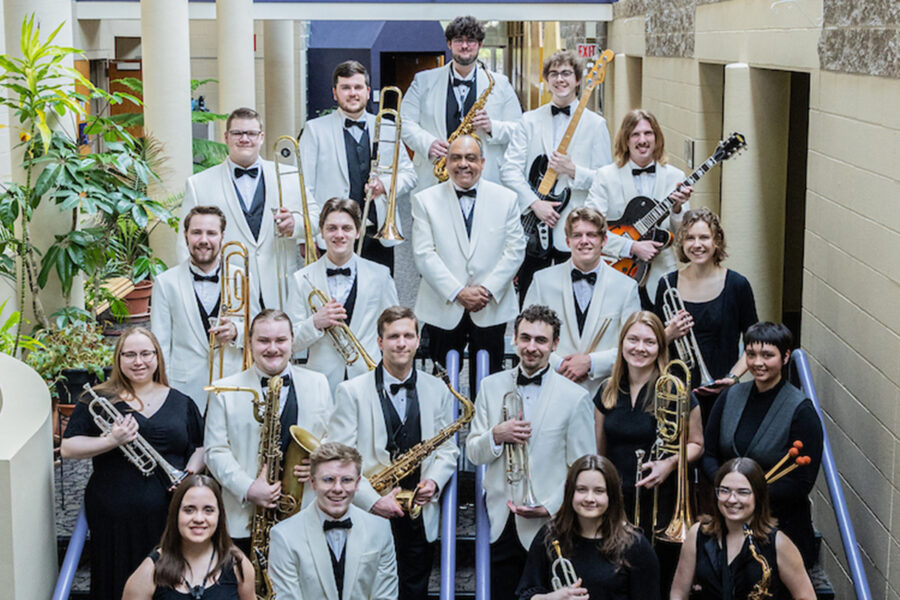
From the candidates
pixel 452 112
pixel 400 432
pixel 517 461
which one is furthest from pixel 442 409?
pixel 452 112

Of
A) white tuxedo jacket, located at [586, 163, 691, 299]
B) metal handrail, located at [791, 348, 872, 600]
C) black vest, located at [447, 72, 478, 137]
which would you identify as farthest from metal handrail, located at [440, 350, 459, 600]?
black vest, located at [447, 72, 478, 137]

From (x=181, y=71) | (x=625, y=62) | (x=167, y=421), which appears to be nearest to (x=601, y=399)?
(x=167, y=421)

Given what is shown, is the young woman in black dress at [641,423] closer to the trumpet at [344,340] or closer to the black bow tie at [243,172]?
the trumpet at [344,340]

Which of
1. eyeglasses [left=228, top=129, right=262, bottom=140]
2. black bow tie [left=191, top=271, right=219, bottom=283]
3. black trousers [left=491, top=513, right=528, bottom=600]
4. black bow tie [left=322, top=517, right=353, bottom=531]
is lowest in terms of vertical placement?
black trousers [left=491, top=513, right=528, bottom=600]

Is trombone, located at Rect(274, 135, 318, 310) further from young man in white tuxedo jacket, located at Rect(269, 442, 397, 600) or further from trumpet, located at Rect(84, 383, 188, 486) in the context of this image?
young man in white tuxedo jacket, located at Rect(269, 442, 397, 600)

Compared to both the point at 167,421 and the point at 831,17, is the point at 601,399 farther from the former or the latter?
the point at 831,17

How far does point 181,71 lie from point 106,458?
17.5 ft

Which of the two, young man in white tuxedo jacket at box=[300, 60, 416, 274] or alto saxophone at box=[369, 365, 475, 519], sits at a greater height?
young man in white tuxedo jacket at box=[300, 60, 416, 274]

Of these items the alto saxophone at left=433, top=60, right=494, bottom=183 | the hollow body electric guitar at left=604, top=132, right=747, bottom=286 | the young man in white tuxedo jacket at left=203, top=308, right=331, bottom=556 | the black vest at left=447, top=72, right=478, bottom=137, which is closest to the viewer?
the young man in white tuxedo jacket at left=203, top=308, right=331, bottom=556

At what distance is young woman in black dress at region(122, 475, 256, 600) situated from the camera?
4.46 m

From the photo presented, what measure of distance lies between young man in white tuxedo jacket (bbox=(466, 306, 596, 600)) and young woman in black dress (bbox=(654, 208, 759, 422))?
2.15 ft

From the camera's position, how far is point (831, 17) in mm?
5809

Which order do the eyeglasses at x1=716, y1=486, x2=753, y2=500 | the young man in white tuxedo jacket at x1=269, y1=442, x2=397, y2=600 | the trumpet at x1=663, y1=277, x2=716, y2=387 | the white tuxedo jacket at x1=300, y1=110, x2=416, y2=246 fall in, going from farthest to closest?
the white tuxedo jacket at x1=300, y1=110, x2=416, y2=246 < the trumpet at x1=663, y1=277, x2=716, y2=387 < the young man in white tuxedo jacket at x1=269, y1=442, x2=397, y2=600 < the eyeglasses at x1=716, y1=486, x2=753, y2=500

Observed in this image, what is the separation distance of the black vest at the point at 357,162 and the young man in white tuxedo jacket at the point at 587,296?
1.49 meters
